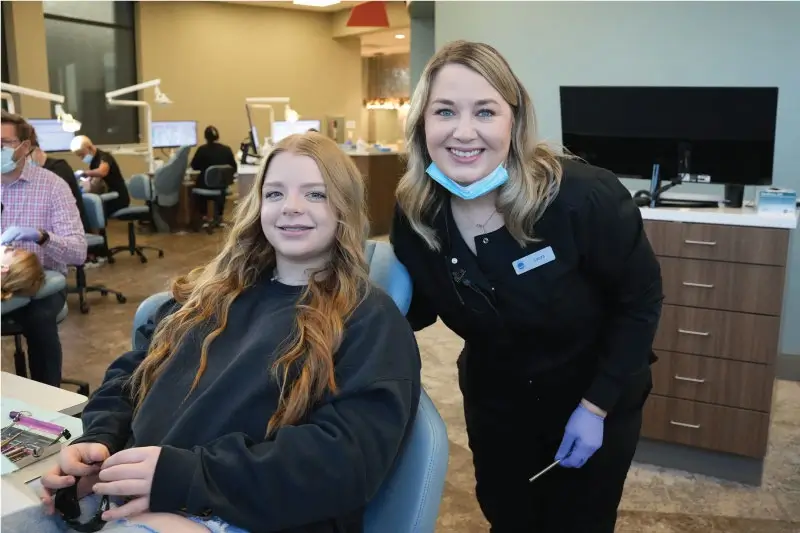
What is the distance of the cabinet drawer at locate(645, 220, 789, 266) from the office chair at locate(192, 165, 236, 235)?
Result: 5731 mm

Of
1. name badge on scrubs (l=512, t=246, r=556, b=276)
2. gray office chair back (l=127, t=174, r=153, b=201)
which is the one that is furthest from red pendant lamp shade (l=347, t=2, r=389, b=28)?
name badge on scrubs (l=512, t=246, r=556, b=276)

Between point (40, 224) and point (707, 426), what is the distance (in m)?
2.68

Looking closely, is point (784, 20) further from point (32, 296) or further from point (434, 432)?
point (32, 296)

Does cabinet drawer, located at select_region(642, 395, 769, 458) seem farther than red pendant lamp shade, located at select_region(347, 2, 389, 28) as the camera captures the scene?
No

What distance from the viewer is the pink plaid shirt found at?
2807 mm

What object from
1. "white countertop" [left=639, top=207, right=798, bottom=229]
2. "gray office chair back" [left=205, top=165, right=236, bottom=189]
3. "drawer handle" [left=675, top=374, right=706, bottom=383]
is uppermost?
"white countertop" [left=639, top=207, right=798, bottom=229]

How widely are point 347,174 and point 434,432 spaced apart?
1.66ft

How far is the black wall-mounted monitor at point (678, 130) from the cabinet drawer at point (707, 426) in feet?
2.75

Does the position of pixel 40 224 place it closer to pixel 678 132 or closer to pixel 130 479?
pixel 130 479

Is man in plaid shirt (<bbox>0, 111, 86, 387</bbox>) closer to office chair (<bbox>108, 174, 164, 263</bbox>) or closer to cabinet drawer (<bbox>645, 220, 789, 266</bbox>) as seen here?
cabinet drawer (<bbox>645, 220, 789, 266</bbox>)

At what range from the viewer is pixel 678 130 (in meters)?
2.64

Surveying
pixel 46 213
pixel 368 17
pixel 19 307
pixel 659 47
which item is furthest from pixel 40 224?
pixel 368 17

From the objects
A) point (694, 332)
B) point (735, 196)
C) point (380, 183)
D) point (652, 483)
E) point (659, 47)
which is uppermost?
point (659, 47)

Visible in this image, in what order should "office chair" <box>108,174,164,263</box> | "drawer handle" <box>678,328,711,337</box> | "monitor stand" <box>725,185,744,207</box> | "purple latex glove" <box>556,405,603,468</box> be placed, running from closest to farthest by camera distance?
"purple latex glove" <box>556,405,603,468</box> < "drawer handle" <box>678,328,711,337</box> < "monitor stand" <box>725,185,744,207</box> < "office chair" <box>108,174,164,263</box>
